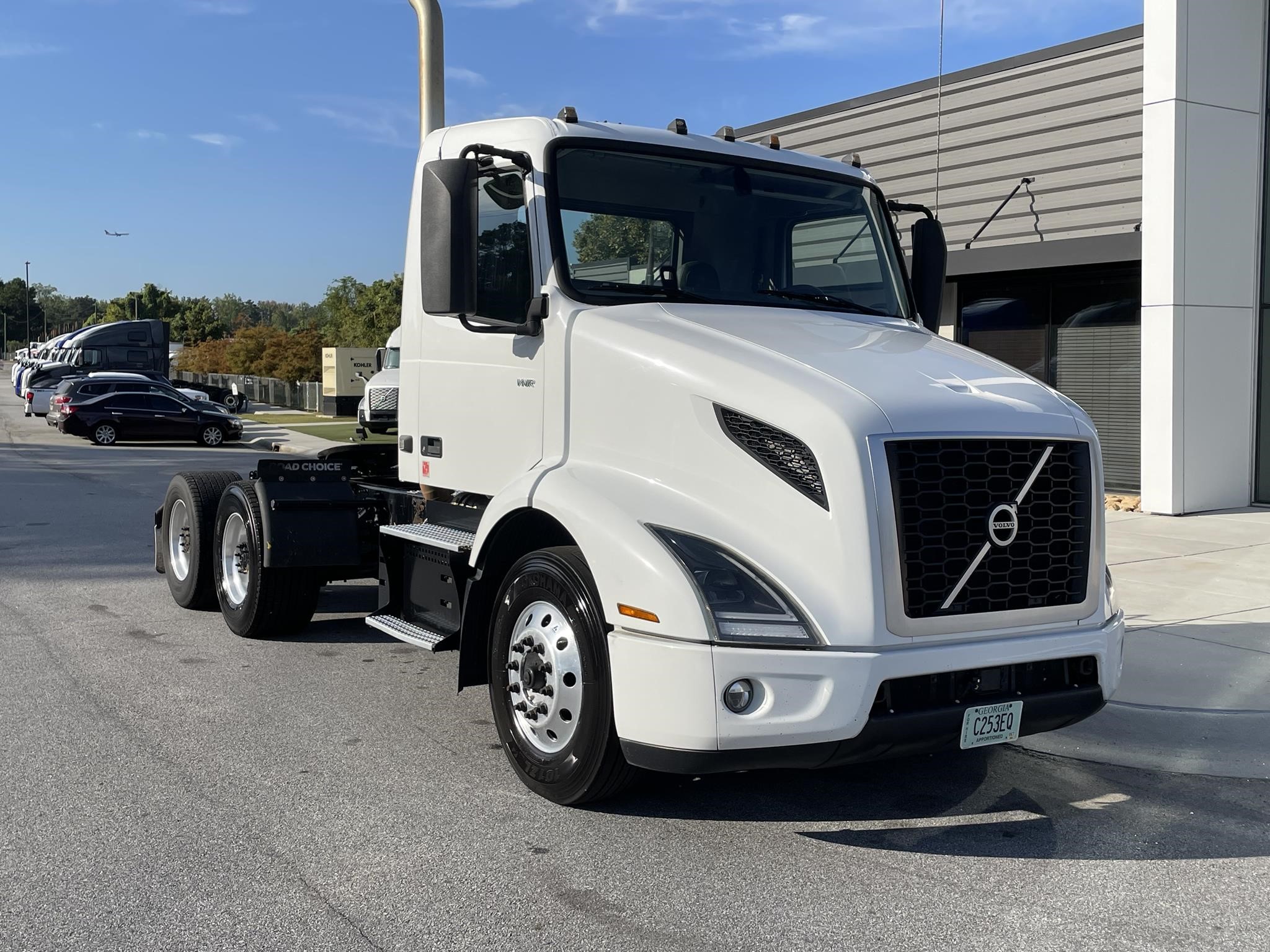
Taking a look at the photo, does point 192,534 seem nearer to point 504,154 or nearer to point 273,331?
point 504,154

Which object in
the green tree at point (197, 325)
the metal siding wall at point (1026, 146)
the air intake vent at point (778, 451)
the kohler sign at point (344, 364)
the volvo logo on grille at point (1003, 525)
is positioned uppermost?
the green tree at point (197, 325)

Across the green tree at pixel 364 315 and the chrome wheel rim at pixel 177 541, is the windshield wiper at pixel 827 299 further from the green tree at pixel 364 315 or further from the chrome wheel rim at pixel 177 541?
the green tree at pixel 364 315

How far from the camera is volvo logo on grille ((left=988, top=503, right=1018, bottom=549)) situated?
4.43m

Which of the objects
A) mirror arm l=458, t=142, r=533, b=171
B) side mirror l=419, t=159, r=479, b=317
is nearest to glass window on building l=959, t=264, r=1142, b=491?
mirror arm l=458, t=142, r=533, b=171

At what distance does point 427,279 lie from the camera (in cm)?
533

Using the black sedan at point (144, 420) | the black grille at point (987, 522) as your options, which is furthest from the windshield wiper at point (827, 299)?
the black sedan at point (144, 420)

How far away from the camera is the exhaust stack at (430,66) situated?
7.83 m

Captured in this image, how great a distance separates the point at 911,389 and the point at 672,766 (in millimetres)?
1604

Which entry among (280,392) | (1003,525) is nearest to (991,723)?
(1003,525)

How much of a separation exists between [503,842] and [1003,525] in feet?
7.09

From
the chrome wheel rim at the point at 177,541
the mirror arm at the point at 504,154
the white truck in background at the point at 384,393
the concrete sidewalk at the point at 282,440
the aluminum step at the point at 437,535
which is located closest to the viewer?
the mirror arm at the point at 504,154

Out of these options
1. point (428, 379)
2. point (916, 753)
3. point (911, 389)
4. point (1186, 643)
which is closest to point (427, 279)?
point (428, 379)

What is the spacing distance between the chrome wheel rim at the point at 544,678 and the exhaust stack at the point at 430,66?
3628 millimetres

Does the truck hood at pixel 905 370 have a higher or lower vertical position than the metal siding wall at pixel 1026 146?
lower
